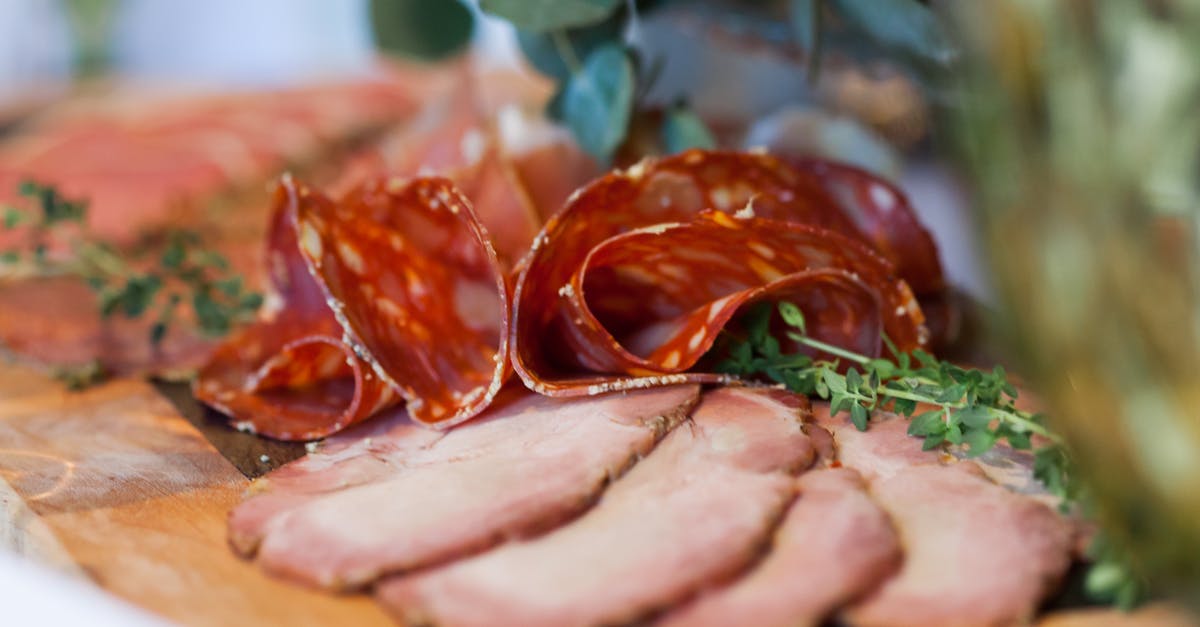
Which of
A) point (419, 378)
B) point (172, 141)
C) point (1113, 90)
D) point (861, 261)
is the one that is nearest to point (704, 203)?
point (861, 261)

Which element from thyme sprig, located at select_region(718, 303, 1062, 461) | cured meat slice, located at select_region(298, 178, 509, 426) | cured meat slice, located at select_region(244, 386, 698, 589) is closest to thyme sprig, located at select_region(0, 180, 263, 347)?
cured meat slice, located at select_region(298, 178, 509, 426)

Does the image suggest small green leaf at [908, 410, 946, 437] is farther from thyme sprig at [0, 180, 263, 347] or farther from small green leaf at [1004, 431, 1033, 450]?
thyme sprig at [0, 180, 263, 347]

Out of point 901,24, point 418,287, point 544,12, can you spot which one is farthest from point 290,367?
point 901,24

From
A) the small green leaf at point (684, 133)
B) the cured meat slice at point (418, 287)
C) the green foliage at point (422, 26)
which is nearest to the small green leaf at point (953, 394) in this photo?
the cured meat slice at point (418, 287)

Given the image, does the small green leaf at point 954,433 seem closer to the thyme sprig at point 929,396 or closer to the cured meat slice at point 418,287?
the thyme sprig at point 929,396

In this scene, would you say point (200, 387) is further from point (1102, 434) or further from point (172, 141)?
point (172, 141)

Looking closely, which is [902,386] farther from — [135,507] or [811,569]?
[135,507]
